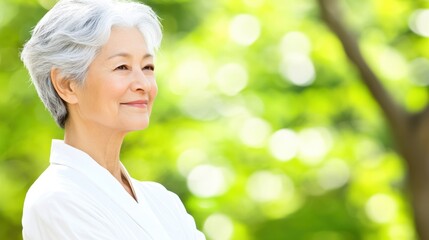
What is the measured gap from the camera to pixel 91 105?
2391 mm

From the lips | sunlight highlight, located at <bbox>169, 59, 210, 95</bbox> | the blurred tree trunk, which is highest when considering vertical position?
sunlight highlight, located at <bbox>169, 59, 210, 95</bbox>

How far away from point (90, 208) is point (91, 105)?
0.78ft

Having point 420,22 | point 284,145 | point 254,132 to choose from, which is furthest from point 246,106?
point 420,22

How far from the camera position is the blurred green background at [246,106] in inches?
316

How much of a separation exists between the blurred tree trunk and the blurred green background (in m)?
1.91

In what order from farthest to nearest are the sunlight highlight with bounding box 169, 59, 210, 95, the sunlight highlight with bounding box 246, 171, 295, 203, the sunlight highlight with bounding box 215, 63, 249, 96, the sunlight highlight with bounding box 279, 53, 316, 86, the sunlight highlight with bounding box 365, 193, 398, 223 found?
the sunlight highlight with bounding box 365, 193, 398, 223 < the sunlight highlight with bounding box 246, 171, 295, 203 < the sunlight highlight with bounding box 279, 53, 316, 86 < the sunlight highlight with bounding box 215, 63, 249, 96 < the sunlight highlight with bounding box 169, 59, 210, 95

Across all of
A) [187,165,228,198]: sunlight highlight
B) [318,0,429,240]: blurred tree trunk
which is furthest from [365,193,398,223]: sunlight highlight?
[318,0,429,240]: blurred tree trunk

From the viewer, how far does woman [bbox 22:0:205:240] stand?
2283 mm

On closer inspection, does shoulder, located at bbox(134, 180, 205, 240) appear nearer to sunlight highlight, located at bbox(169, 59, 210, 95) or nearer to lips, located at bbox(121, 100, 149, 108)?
lips, located at bbox(121, 100, 149, 108)

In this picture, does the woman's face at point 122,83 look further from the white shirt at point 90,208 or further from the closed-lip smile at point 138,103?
the white shirt at point 90,208

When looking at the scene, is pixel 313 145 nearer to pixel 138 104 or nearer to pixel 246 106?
pixel 246 106

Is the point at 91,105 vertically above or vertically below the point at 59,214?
above

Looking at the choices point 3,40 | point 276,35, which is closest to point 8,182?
point 3,40

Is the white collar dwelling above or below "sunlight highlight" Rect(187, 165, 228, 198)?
below
